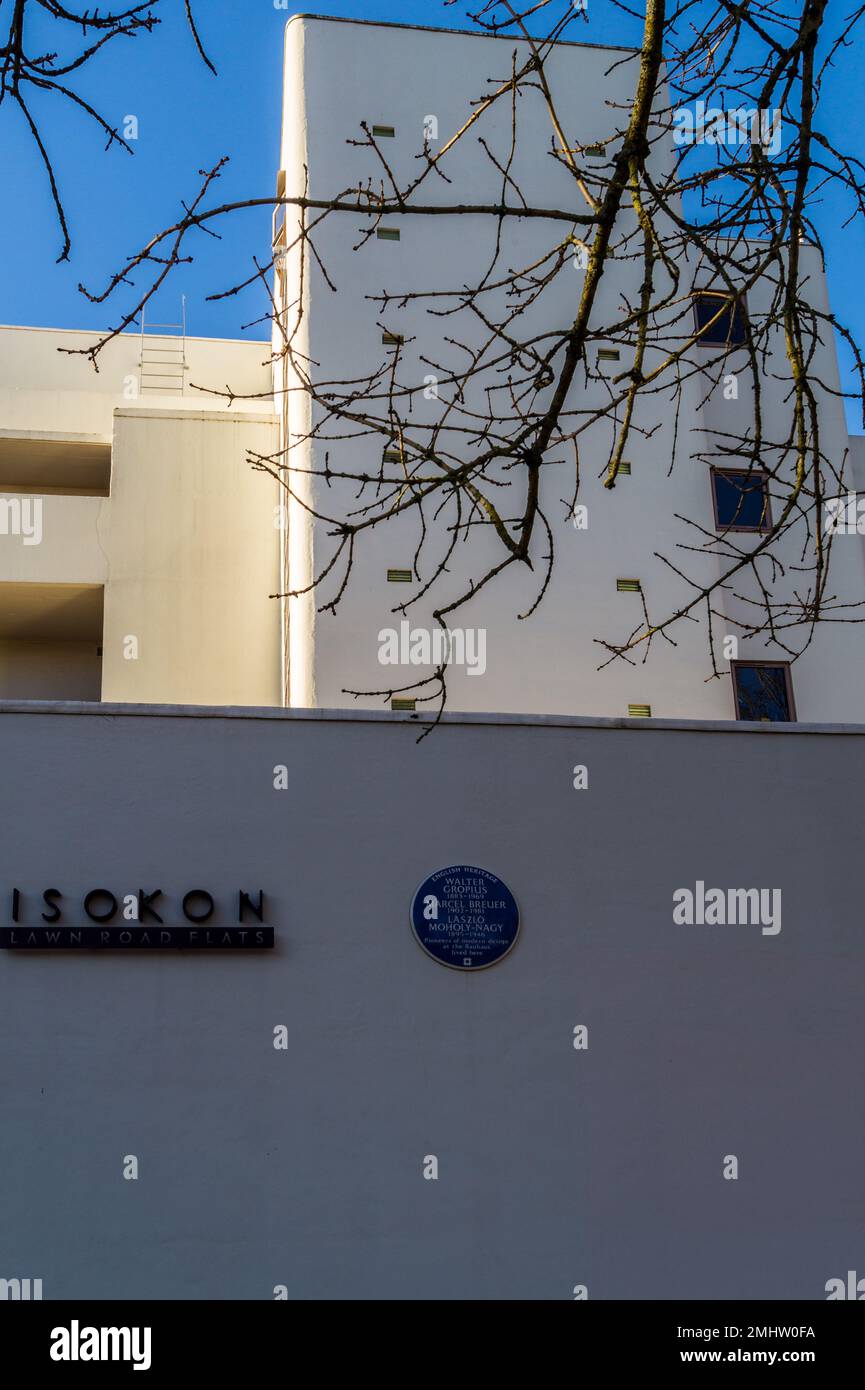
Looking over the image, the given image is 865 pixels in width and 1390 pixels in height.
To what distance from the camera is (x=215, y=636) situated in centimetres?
1733

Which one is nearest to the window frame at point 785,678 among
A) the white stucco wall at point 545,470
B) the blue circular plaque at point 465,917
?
the white stucco wall at point 545,470

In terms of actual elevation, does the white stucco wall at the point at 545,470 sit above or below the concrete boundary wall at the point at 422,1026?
above

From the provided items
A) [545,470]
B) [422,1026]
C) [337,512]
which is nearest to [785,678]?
[545,470]

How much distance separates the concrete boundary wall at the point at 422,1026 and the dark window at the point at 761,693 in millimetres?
4824

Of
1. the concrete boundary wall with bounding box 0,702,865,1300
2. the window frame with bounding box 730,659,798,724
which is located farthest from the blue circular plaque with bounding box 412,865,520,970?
the window frame with bounding box 730,659,798,724

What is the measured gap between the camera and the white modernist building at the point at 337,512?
15.8m

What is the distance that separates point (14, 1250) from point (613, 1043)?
181 inches

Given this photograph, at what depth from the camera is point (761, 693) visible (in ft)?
54.9

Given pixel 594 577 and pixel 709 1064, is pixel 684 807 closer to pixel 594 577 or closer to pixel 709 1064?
pixel 709 1064

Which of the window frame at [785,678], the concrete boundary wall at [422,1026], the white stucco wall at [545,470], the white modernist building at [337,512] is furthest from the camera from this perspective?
the window frame at [785,678]

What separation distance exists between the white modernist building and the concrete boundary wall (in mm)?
4101

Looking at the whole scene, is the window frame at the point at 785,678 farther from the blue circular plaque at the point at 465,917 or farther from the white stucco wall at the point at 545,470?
the blue circular plaque at the point at 465,917

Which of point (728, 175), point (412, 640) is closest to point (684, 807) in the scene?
point (412, 640)

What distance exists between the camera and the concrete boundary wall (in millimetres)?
10039
